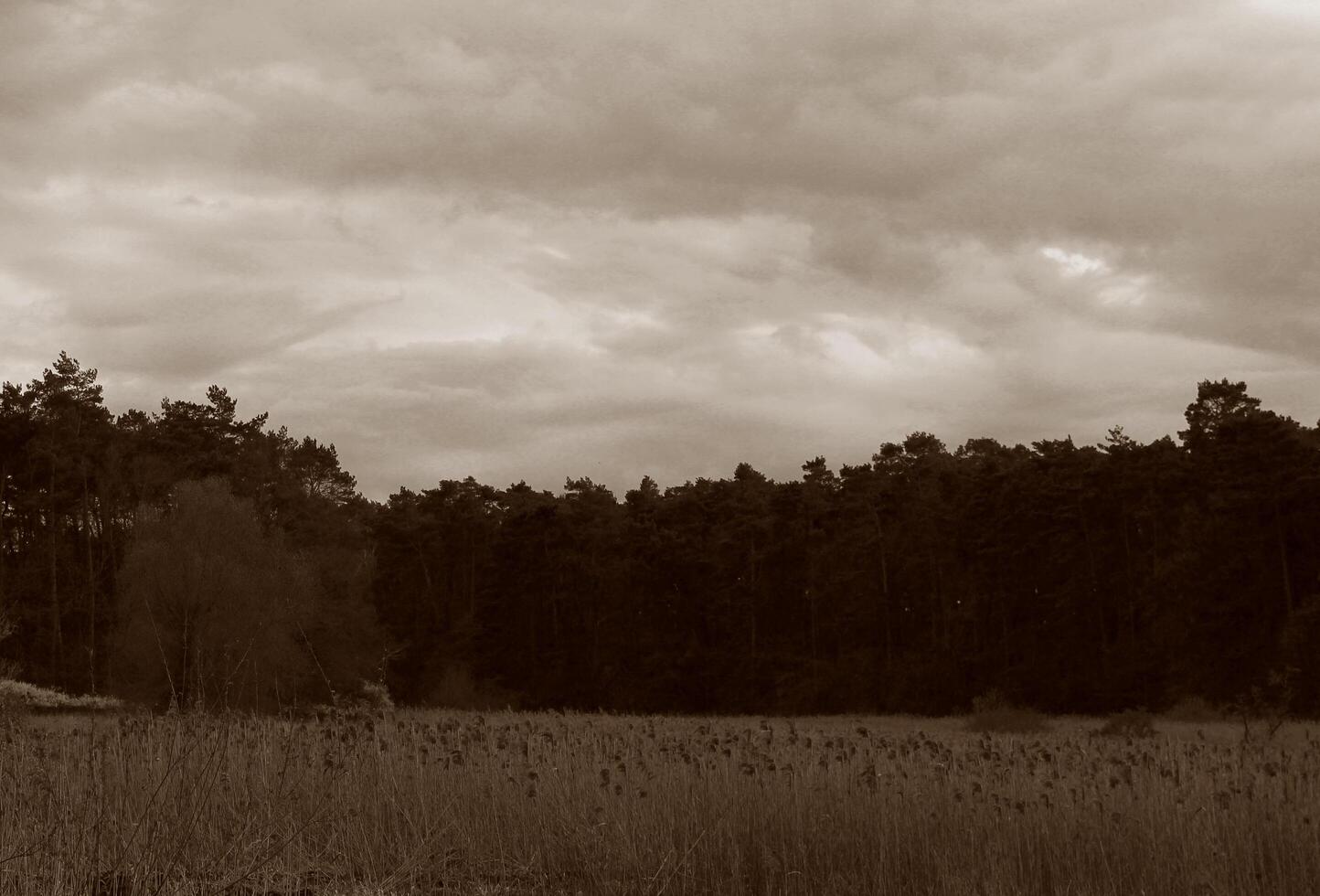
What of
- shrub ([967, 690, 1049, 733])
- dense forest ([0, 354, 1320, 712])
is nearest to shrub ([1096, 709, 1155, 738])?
shrub ([967, 690, 1049, 733])

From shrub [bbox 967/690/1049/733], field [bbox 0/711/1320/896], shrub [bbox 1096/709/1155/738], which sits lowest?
shrub [bbox 967/690/1049/733]

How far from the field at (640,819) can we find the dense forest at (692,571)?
29681mm

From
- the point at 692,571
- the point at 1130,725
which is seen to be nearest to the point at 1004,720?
the point at 1130,725

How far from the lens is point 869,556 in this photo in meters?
63.8

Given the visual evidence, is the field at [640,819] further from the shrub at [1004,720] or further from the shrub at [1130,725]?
the shrub at [1004,720]

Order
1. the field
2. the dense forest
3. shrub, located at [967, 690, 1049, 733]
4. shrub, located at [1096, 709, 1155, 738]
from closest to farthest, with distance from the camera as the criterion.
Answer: the field < shrub, located at [1096, 709, 1155, 738] < shrub, located at [967, 690, 1049, 733] < the dense forest

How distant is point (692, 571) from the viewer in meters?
69.9

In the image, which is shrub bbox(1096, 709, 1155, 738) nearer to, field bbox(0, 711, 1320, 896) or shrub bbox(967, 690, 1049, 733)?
shrub bbox(967, 690, 1049, 733)

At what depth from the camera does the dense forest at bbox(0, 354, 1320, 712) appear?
44.4 meters

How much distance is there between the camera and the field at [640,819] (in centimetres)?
864

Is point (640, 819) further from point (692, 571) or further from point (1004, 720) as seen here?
point (692, 571)

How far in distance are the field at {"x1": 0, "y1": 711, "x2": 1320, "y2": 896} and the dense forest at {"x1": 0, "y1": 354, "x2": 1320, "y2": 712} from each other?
97.4 ft

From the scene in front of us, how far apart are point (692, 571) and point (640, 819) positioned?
196 feet

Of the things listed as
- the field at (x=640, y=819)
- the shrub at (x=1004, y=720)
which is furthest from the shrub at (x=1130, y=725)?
the field at (x=640, y=819)
